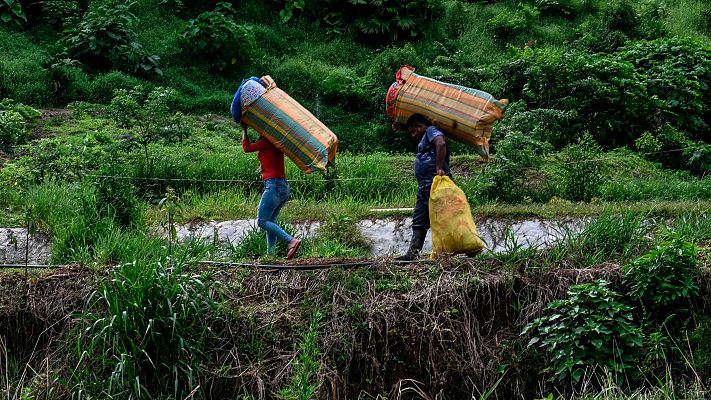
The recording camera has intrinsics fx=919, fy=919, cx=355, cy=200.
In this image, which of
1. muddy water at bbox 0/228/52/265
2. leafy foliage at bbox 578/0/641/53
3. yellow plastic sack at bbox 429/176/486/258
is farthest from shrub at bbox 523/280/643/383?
leafy foliage at bbox 578/0/641/53

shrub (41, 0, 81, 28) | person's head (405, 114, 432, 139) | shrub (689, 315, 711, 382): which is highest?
person's head (405, 114, 432, 139)

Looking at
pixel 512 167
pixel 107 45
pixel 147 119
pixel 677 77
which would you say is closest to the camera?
pixel 512 167

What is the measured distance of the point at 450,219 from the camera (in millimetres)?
7695

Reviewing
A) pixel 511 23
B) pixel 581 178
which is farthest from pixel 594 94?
pixel 511 23

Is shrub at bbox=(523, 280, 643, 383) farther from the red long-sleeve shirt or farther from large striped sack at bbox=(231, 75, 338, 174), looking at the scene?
the red long-sleeve shirt

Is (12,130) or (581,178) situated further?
(12,130)

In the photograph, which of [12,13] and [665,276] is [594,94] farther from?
[12,13]

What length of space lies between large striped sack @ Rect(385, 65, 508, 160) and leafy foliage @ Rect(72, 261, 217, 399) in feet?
7.84

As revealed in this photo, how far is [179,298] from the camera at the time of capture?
729 centimetres

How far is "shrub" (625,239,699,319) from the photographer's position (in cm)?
757

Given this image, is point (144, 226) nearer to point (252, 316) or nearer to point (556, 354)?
point (252, 316)

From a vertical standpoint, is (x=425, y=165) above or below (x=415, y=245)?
above

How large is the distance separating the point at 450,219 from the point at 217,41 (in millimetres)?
8526

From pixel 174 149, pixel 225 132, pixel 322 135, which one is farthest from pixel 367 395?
pixel 225 132
